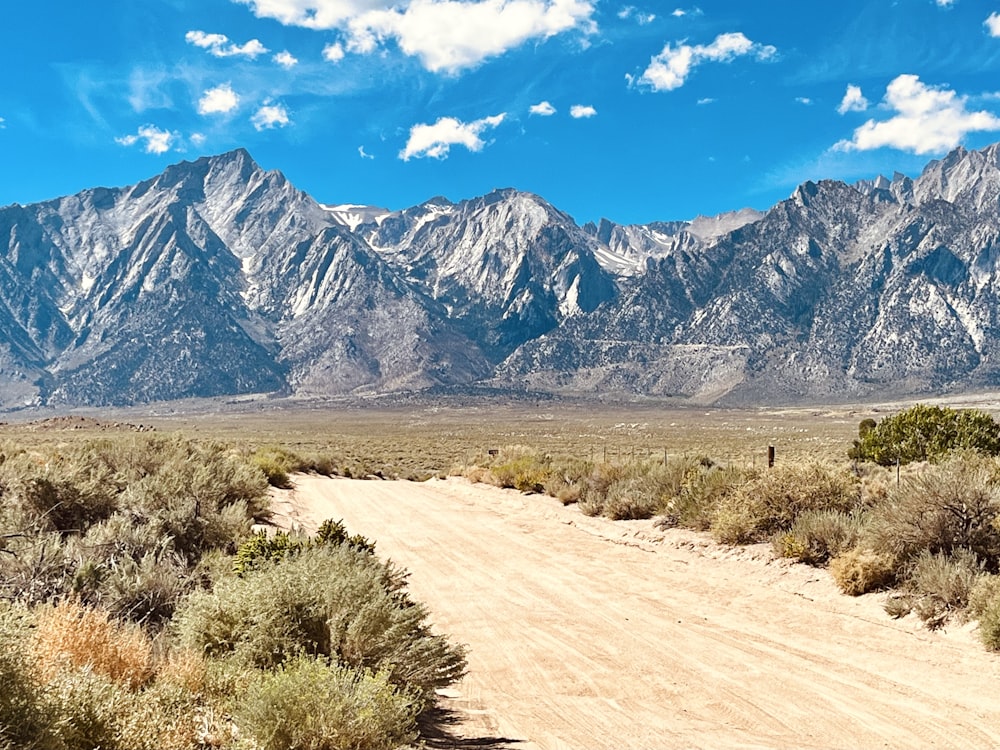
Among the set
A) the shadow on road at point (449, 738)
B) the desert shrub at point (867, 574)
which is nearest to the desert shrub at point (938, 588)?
the desert shrub at point (867, 574)

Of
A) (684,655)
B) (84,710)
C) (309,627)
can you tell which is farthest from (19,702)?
(684,655)

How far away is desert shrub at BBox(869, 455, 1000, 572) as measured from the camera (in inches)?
425

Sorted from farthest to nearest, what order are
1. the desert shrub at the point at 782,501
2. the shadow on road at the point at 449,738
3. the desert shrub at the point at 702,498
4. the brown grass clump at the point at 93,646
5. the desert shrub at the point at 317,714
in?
the desert shrub at the point at 702,498 < the desert shrub at the point at 782,501 < the shadow on road at the point at 449,738 < the brown grass clump at the point at 93,646 < the desert shrub at the point at 317,714

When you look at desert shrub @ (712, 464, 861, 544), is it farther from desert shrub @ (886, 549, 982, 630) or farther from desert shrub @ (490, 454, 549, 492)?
desert shrub @ (490, 454, 549, 492)

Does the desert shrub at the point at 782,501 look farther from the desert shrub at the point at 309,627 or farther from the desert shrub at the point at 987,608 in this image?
the desert shrub at the point at 309,627

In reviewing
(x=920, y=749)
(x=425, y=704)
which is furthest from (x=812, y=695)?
(x=425, y=704)

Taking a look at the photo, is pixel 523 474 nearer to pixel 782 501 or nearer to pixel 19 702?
pixel 782 501

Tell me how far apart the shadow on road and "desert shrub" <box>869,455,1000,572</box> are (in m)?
7.54

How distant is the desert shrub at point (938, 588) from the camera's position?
32.2ft

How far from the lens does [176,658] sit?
6.20 meters

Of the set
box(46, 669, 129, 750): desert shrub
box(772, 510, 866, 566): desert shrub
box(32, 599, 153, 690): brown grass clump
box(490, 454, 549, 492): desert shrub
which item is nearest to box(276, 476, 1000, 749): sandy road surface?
box(772, 510, 866, 566): desert shrub

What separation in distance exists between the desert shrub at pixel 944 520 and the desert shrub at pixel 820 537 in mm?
985

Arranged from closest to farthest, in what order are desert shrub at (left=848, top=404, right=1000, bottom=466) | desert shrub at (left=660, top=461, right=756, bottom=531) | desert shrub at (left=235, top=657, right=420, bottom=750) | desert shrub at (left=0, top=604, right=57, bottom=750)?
desert shrub at (left=0, top=604, right=57, bottom=750) → desert shrub at (left=235, top=657, right=420, bottom=750) → desert shrub at (left=660, top=461, right=756, bottom=531) → desert shrub at (left=848, top=404, right=1000, bottom=466)

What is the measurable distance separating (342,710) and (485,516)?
56.1 feet
